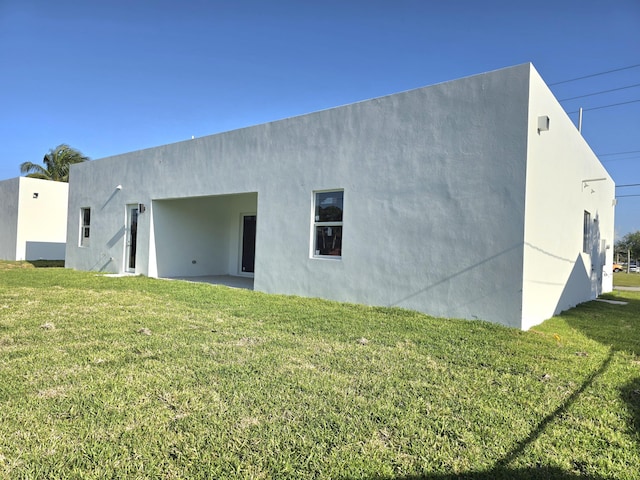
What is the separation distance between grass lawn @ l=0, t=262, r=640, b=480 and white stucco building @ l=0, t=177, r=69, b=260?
735 inches

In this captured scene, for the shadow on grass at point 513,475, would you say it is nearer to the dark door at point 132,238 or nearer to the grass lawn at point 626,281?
the dark door at point 132,238

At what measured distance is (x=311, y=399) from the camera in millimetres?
3324

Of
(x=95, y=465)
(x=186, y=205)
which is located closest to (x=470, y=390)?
(x=95, y=465)

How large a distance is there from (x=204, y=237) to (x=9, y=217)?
49.9 feet

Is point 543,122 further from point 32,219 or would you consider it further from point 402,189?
point 32,219

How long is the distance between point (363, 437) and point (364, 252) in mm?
5319

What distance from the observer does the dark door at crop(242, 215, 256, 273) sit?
1409 centimetres

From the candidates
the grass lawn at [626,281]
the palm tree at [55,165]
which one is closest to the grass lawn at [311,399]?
the grass lawn at [626,281]

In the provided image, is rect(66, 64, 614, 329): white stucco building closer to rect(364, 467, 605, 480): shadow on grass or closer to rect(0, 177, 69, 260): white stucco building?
rect(364, 467, 605, 480): shadow on grass

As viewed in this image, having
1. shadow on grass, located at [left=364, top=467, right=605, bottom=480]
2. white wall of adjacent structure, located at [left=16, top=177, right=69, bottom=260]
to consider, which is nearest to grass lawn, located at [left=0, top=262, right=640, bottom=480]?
shadow on grass, located at [left=364, top=467, right=605, bottom=480]

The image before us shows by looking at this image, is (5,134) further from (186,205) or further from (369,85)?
(369,85)

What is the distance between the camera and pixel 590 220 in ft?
37.4

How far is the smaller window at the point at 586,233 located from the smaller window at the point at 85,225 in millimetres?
17090

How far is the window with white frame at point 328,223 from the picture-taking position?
8.45 meters
